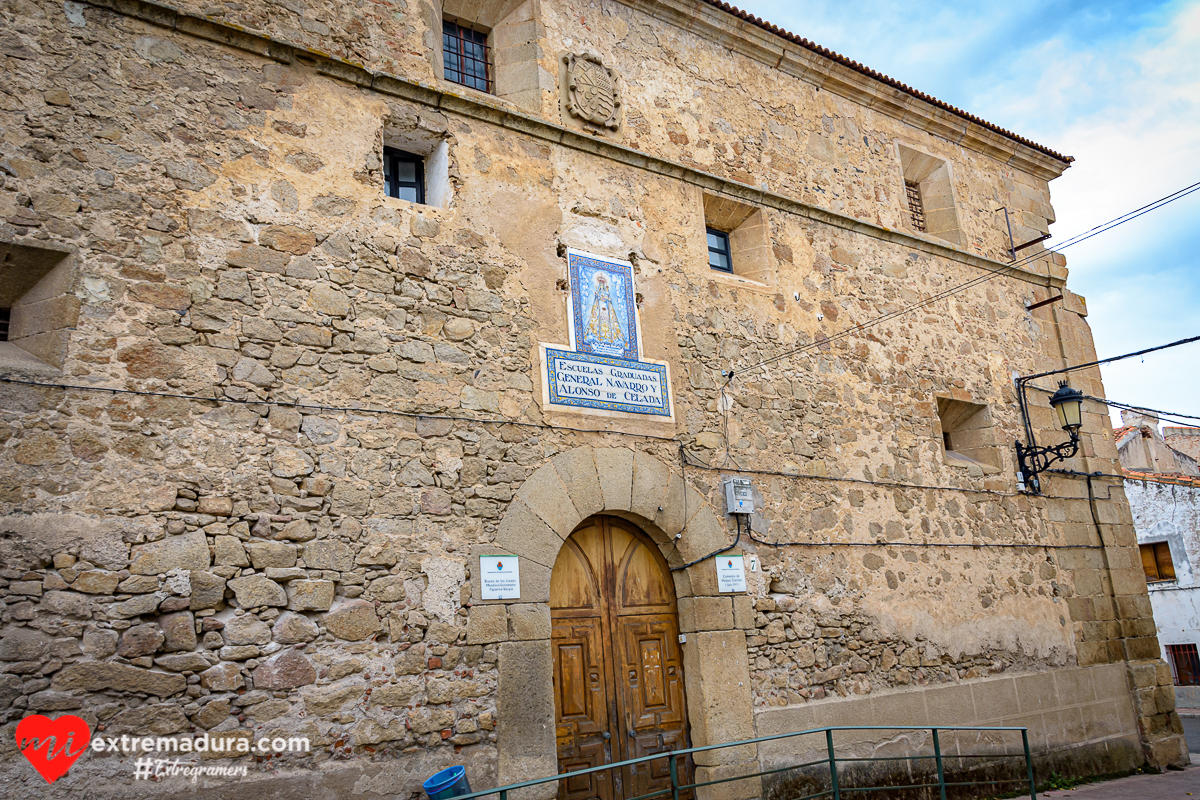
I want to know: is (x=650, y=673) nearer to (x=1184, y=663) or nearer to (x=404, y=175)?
(x=404, y=175)

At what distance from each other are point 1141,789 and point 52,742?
28.1ft

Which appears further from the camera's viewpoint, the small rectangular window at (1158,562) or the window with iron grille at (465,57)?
the small rectangular window at (1158,562)

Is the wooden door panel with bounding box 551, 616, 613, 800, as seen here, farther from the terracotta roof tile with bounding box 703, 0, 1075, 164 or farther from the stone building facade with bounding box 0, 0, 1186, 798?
the terracotta roof tile with bounding box 703, 0, 1075, 164

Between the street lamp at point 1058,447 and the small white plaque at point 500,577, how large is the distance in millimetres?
6040

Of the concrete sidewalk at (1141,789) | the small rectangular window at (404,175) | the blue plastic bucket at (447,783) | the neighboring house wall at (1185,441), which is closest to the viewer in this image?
the blue plastic bucket at (447,783)

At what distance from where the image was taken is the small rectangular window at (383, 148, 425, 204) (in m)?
5.89

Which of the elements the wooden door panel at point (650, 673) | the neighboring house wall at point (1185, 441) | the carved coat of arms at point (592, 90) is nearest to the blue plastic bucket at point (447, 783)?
the wooden door panel at point (650, 673)

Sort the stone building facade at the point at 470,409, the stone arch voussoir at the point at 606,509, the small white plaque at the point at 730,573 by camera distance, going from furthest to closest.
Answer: the small white plaque at the point at 730,573 < the stone arch voussoir at the point at 606,509 < the stone building facade at the point at 470,409

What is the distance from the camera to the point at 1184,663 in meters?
15.9

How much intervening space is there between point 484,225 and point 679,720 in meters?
3.87

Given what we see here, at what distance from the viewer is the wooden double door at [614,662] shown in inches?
217

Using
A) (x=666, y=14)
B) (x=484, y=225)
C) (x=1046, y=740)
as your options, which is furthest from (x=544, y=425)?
(x=1046, y=740)

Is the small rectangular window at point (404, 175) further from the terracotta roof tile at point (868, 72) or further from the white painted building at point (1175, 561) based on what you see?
the white painted building at point (1175, 561)

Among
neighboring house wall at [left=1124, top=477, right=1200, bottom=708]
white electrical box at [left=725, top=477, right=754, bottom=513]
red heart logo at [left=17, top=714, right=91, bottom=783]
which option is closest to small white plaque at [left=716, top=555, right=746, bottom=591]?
white electrical box at [left=725, top=477, right=754, bottom=513]
